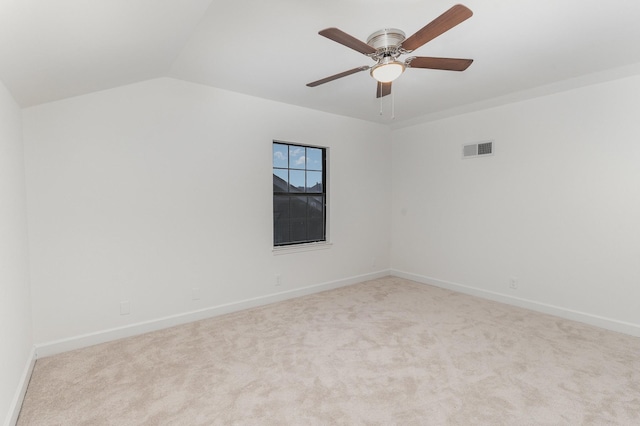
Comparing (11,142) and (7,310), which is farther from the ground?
(11,142)

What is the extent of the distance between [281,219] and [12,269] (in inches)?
103

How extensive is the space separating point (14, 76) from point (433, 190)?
14.6 ft

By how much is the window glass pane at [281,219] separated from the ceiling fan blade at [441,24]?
251cm

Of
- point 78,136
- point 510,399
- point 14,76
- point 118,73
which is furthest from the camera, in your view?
point 78,136

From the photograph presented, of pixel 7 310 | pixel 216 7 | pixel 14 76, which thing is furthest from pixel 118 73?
pixel 7 310

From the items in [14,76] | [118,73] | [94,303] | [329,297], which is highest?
[118,73]

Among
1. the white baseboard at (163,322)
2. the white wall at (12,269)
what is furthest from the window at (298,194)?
the white wall at (12,269)

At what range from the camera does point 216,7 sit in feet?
6.25

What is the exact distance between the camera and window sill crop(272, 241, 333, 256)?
3.93 m

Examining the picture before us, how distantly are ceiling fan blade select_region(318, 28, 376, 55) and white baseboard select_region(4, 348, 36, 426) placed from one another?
2.67m

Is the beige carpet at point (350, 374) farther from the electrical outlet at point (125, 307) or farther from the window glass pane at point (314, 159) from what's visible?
the window glass pane at point (314, 159)

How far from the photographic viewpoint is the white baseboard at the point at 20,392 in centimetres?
176

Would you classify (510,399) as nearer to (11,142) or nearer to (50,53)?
(50,53)

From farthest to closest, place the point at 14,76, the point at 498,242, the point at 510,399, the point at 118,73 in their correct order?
the point at 498,242, the point at 118,73, the point at 510,399, the point at 14,76
